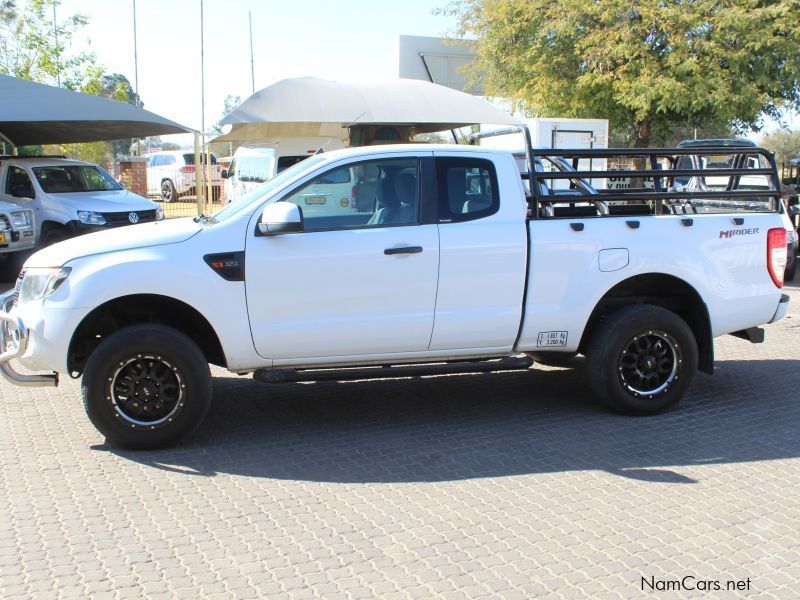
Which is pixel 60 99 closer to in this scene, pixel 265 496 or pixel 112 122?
pixel 112 122

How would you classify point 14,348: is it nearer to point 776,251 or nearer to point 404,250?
point 404,250

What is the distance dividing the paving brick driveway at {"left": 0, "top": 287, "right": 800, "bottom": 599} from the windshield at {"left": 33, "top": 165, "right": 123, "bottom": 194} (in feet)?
27.8

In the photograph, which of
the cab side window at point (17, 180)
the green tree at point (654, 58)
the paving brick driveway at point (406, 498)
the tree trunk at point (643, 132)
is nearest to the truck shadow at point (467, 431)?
the paving brick driveway at point (406, 498)

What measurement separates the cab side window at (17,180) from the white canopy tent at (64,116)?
1.63 meters

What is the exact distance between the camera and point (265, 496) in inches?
190

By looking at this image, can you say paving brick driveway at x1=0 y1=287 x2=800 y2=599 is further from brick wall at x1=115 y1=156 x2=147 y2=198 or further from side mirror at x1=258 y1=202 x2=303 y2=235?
brick wall at x1=115 y1=156 x2=147 y2=198

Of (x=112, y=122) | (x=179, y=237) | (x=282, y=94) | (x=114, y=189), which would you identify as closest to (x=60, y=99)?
(x=112, y=122)

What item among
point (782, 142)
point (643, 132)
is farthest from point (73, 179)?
point (782, 142)

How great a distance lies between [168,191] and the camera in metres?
33.1

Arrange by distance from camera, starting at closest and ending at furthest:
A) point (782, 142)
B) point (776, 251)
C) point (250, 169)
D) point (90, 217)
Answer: point (776, 251) → point (90, 217) → point (250, 169) → point (782, 142)

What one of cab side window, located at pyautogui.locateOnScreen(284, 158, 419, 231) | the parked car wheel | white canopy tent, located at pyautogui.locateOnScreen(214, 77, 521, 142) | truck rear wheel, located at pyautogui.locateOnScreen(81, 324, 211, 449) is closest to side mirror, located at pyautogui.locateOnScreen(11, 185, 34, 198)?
white canopy tent, located at pyautogui.locateOnScreen(214, 77, 521, 142)

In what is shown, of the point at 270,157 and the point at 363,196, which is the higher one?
the point at 270,157

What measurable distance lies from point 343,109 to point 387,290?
1183 cm

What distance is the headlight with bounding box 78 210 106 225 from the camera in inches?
551
